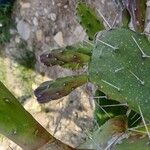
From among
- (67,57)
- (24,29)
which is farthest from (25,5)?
(67,57)

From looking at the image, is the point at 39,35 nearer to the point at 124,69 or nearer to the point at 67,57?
the point at 67,57

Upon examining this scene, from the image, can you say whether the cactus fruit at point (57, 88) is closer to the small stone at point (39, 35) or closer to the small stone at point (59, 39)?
the small stone at point (59, 39)

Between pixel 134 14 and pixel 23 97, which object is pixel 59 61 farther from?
pixel 23 97

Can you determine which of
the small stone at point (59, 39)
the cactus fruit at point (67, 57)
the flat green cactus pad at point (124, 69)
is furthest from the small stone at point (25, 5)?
the flat green cactus pad at point (124, 69)

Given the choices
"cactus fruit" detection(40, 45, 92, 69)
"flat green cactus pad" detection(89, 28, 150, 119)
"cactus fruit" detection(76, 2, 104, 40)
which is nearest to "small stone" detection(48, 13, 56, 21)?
"cactus fruit" detection(76, 2, 104, 40)

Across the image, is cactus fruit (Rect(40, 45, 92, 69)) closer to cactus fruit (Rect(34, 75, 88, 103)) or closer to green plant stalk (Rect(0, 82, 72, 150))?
cactus fruit (Rect(34, 75, 88, 103))

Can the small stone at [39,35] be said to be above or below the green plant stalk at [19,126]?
below
